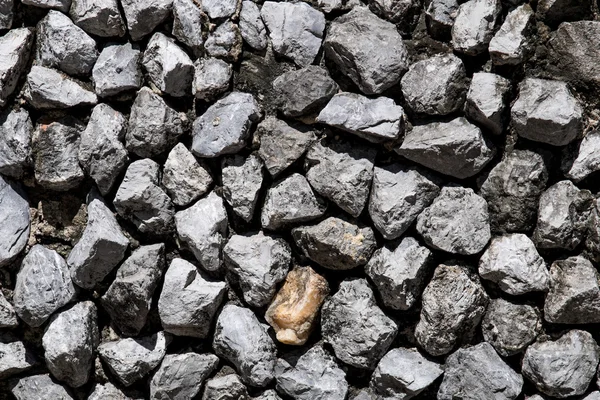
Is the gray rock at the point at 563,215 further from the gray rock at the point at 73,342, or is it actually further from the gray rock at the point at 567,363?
the gray rock at the point at 73,342

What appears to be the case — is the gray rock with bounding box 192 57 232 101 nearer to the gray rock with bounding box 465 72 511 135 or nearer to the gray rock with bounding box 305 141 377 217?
the gray rock with bounding box 305 141 377 217

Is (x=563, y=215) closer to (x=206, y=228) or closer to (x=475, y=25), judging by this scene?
(x=475, y=25)

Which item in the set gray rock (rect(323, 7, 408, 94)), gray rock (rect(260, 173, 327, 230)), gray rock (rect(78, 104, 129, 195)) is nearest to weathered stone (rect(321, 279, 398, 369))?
gray rock (rect(260, 173, 327, 230))

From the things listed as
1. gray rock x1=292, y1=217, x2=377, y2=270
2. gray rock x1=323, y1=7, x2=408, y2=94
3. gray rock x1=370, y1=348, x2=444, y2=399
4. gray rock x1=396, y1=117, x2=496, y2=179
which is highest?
gray rock x1=323, y1=7, x2=408, y2=94

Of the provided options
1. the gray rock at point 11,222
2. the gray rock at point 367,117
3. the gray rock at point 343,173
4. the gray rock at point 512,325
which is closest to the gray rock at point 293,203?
the gray rock at point 343,173

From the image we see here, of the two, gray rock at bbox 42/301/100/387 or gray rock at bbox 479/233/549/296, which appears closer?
gray rock at bbox 479/233/549/296

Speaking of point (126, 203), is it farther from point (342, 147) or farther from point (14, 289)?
point (342, 147)
